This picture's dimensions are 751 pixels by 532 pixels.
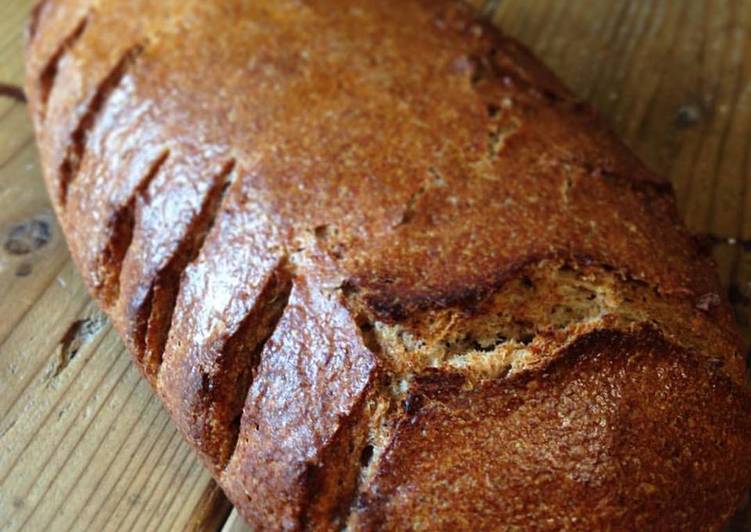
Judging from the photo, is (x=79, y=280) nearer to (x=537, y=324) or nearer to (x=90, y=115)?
(x=90, y=115)

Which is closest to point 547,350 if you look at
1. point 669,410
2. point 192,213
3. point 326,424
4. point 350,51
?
point 669,410

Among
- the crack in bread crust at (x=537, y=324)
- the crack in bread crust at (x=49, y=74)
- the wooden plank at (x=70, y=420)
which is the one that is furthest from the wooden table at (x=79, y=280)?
the crack in bread crust at (x=537, y=324)

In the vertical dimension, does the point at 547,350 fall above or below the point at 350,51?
below

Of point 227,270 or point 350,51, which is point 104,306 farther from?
point 350,51

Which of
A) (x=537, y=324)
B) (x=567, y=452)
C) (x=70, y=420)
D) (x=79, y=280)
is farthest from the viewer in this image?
(x=79, y=280)

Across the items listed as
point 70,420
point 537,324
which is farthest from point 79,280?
point 537,324

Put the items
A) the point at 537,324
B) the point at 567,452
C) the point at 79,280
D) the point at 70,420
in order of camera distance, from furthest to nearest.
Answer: the point at 79,280, the point at 70,420, the point at 537,324, the point at 567,452

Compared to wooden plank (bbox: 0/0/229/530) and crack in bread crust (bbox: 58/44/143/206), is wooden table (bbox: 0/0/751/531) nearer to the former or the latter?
wooden plank (bbox: 0/0/229/530)

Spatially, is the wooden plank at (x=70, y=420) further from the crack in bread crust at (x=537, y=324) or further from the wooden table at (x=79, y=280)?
the crack in bread crust at (x=537, y=324)
